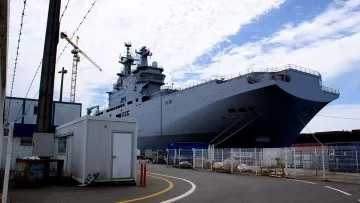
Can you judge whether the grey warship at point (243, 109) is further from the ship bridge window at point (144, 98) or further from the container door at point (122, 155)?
the container door at point (122, 155)

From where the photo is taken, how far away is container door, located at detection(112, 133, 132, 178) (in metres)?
13.3

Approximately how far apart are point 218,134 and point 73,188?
25.8 m

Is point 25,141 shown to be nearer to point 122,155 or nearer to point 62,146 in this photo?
point 62,146

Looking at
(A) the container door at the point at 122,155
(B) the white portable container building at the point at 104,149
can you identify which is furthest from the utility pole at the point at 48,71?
(A) the container door at the point at 122,155

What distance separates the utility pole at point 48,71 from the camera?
14336 millimetres

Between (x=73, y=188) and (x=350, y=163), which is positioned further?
(x=350, y=163)

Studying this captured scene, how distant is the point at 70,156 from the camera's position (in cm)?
1469

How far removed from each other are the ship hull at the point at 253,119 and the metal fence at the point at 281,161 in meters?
8.01

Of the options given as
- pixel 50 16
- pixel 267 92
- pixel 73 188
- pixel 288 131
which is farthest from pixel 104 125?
pixel 288 131

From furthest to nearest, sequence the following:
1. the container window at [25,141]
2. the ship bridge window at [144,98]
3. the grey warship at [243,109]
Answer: the ship bridge window at [144,98]
the grey warship at [243,109]
the container window at [25,141]

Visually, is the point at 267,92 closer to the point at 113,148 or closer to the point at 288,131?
the point at 288,131

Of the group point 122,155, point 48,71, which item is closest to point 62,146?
point 48,71

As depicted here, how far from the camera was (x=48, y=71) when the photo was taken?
570 inches

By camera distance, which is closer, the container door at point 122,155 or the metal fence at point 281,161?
the container door at point 122,155
